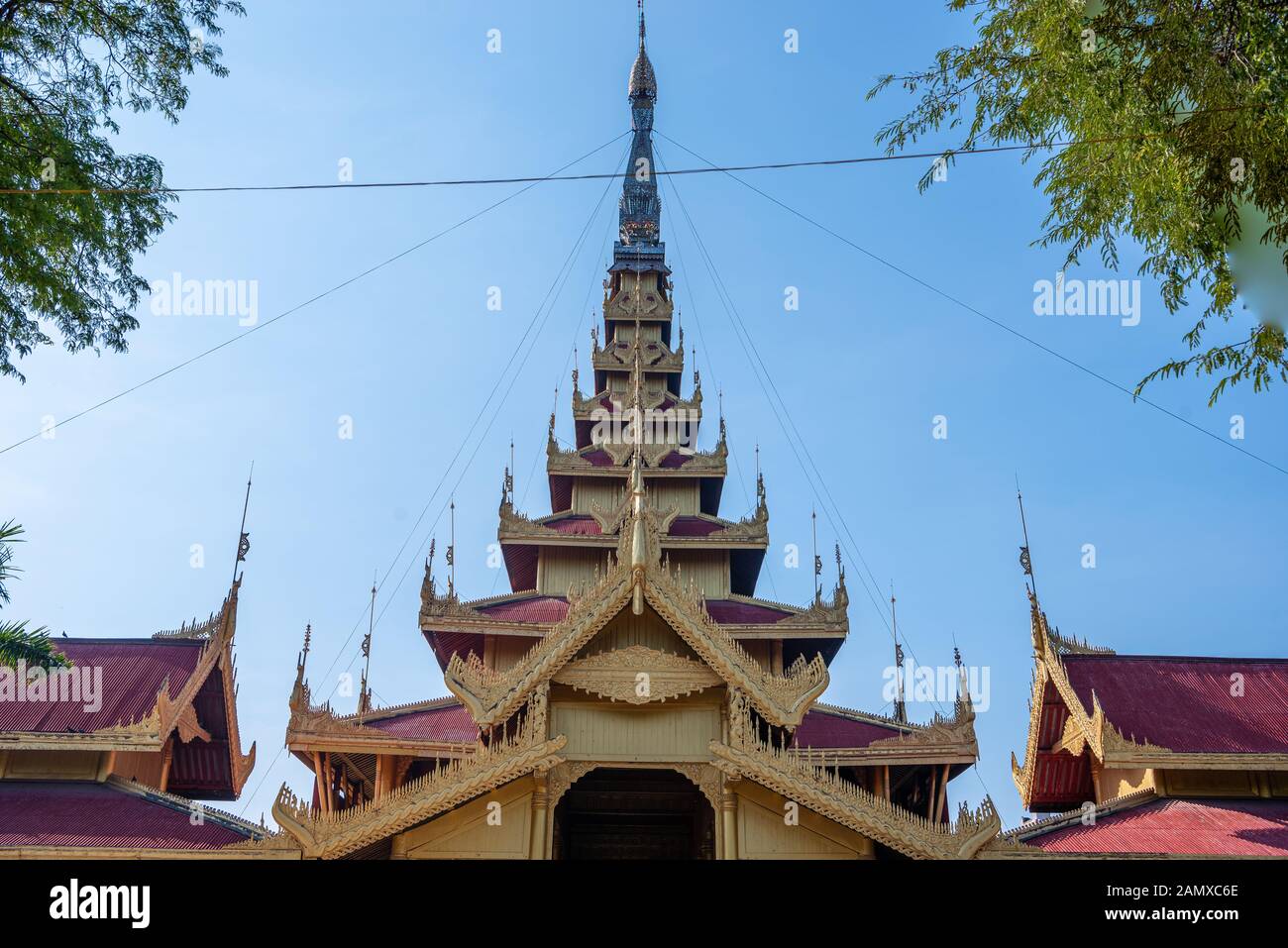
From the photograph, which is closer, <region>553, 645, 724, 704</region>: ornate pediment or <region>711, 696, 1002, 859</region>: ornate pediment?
<region>711, 696, 1002, 859</region>: ornate pediment

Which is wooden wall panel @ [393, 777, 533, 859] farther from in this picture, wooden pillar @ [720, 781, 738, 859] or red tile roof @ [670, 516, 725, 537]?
red tile roof @ [670, 516, 725, 537]

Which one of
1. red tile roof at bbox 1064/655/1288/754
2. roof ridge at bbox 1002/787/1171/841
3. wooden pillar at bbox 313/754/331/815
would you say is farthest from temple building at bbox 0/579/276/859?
red tile roof at bbox 1064/655/1288/754

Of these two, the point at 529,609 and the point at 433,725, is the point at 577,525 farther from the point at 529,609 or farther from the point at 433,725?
the point at 433,725

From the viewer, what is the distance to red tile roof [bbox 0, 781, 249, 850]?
16.0 m

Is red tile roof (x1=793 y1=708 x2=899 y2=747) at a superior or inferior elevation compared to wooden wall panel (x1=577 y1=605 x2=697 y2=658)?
inferior

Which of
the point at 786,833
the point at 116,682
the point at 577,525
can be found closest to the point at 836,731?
the point at 786,833

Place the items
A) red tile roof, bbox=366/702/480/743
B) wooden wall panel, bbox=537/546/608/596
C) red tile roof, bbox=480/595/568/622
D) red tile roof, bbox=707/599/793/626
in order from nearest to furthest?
1. red tile roof, bbox=366/702/480/743
2. red tile roof, bbox=480/595/568/622
3. red tile roof, bbox=707/599/793/626
4. wooden wall panel, bbox=537/546/608/596

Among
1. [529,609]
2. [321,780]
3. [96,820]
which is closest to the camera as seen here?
[96,820]

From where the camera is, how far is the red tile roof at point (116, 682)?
1889cm

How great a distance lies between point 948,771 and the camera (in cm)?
1870

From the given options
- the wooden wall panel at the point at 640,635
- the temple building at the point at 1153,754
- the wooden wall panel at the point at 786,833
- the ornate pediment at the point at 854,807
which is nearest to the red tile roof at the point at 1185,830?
the temple building at the point at 1153,754

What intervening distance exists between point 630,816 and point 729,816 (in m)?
4.36

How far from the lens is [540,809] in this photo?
50.1 ft

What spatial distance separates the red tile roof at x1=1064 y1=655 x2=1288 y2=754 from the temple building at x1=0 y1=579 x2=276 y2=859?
16120 mm
